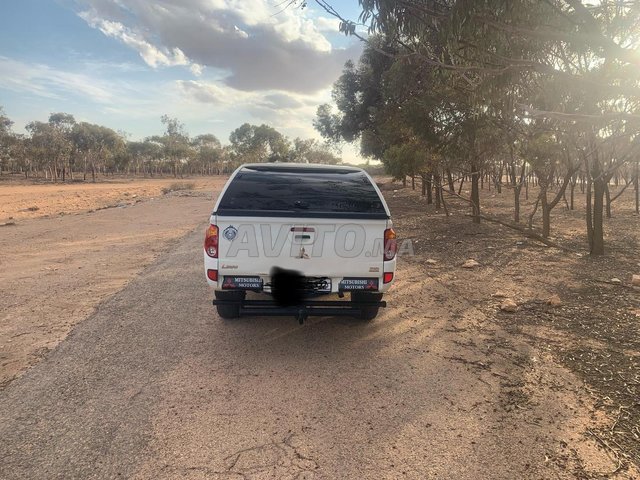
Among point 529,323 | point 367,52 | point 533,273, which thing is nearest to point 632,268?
point 533,273

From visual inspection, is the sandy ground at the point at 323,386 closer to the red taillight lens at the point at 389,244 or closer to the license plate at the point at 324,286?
the license plate at the point at 324,286

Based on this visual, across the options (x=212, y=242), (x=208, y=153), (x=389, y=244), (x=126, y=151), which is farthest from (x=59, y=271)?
(x=208, y=153)

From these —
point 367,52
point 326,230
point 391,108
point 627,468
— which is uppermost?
point 367,52

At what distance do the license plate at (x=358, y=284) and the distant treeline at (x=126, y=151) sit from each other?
5190cm

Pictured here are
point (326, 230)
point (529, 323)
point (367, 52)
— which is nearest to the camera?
point (326, 230)

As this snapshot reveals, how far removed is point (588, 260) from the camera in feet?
29.0

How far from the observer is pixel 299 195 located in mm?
4586

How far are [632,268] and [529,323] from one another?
4427 millimetres

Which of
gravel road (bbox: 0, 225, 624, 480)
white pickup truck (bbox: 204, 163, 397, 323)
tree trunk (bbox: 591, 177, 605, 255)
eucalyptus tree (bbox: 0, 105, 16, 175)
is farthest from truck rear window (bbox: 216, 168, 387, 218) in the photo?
eucalyptus tree (bbox: 0, 105, 16, 175)

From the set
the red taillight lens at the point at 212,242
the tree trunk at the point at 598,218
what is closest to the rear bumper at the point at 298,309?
the red taillight lens at the point at 212,242

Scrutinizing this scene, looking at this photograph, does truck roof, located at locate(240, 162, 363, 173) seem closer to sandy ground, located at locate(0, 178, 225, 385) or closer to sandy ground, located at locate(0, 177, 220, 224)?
sandy ground, located at locate(0, 178, 225, 385)

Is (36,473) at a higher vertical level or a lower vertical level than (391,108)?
lower

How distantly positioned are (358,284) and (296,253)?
73 cm

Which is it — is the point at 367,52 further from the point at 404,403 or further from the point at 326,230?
the point at 404,403
